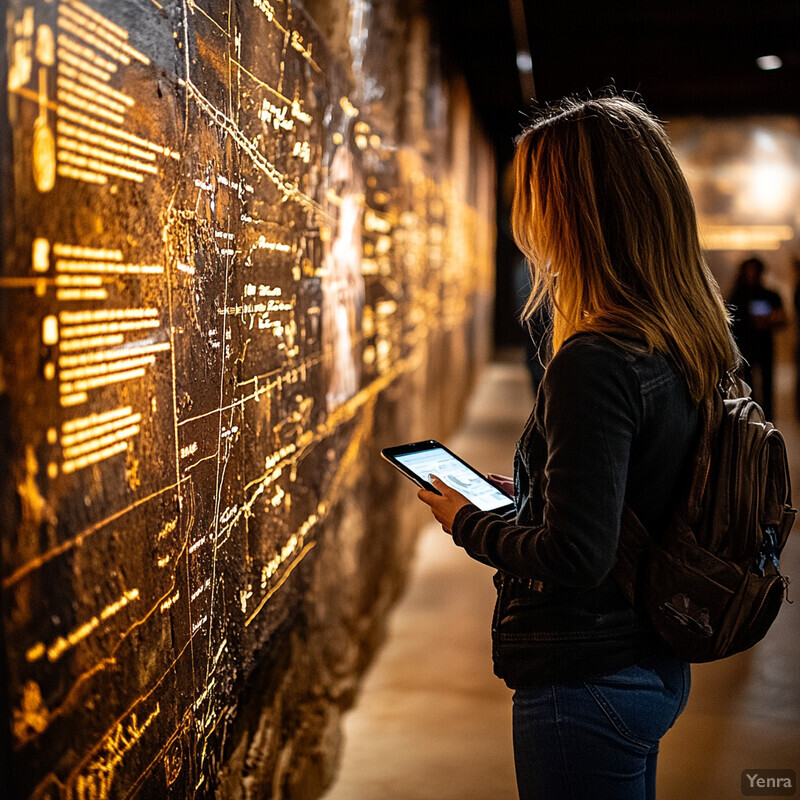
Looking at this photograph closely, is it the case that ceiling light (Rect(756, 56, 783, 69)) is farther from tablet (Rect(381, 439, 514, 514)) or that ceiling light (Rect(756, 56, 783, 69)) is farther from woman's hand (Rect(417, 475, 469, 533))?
woman's hand (Rect(417, 475, 469, 533))

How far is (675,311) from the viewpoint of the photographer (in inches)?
52.3

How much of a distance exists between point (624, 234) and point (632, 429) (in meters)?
0.28

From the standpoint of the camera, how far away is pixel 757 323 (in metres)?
6.91

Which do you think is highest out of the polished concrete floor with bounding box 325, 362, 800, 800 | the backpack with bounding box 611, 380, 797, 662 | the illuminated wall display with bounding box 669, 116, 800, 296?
the illuminated wall display with bounding box 669, 116, 800, 296

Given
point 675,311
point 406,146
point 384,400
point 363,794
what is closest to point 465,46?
point 406,146

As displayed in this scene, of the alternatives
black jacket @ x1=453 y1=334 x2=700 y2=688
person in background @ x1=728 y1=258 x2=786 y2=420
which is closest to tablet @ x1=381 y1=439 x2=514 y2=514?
black jacket @ x1=453 y1=334 x2=700 y2=688

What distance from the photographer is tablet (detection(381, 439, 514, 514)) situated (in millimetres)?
1571

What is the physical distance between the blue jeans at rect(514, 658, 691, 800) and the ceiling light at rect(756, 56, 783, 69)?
395 inches

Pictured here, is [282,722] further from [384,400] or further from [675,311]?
[384,400]

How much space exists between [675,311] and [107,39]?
81 cm

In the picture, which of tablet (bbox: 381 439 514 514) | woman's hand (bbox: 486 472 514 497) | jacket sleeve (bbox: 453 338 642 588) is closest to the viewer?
jacket sleeve (bbox: 453 338 642 588)

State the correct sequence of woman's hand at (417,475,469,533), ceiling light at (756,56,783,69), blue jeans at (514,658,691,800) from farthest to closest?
ceiling light at (756,56,783,69)
woman's hand at (417,475,469,533)
blue jeans at (514,658,691,800)

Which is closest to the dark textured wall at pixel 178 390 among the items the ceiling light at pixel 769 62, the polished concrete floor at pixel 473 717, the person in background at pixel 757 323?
the polished concrete floor at pixel 473 717

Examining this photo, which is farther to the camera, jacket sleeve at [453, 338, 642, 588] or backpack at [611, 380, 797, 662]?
backpack at [611, 380, 797, 662]
